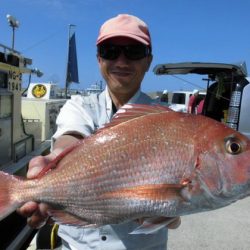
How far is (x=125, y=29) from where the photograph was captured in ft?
7.86

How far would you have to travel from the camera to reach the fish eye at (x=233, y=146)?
69.1 inches

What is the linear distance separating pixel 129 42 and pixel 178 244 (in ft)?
9.69

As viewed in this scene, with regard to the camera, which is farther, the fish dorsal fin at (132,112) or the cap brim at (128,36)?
the cap brim at (128,36)

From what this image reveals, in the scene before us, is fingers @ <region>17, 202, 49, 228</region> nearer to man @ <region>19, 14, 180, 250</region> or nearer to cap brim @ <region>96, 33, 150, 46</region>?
→ man @ <region>19, 14, 180, 250</region>

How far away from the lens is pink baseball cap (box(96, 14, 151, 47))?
7.86ft

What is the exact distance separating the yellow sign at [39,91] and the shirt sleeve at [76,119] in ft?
37.8

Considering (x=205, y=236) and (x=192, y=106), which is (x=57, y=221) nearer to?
(x=205, y=236)

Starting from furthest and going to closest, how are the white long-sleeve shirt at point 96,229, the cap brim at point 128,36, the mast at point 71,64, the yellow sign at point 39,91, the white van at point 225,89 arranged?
1. the mast at point 71,64
2. the yellow sign at point 39,91
3. the white van at point 225,89
4. the cap brim at point 128,36
5. the white long-sleeve shirt at point 96,229

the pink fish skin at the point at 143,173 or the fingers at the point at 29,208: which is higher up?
the pink fish skin at the point at 143,173

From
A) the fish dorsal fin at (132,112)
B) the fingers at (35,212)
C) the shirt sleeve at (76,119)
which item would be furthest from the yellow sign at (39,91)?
the fish dorsal fin at (132,112)

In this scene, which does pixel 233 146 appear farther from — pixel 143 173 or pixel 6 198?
pixel 6 198

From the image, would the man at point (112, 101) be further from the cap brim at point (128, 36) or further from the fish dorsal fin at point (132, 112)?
the fish dorsal fin at point (132, 112)

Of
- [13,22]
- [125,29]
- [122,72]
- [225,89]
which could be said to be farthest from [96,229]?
[225,89]

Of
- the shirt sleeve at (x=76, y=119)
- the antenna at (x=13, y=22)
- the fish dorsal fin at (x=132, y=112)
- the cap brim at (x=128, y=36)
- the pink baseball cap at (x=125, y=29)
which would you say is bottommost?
the shirt sleeve at (x=76, y=119)
